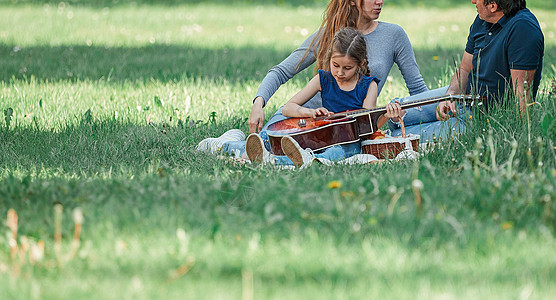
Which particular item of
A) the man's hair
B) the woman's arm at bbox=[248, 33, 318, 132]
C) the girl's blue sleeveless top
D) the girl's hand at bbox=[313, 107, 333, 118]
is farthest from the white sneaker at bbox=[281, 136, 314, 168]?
the man's hair

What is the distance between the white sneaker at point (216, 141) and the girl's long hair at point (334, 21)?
2.57 feet

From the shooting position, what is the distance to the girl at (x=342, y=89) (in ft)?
14.8

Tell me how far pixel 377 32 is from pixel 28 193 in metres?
3.02

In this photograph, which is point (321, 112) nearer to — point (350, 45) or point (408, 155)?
point (350, 45)

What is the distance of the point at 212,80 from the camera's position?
7.39 m

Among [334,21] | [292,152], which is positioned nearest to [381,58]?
[334,21]

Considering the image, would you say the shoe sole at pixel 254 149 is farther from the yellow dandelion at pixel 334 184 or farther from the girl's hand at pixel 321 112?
the yellow dandelion at pixel 334 184

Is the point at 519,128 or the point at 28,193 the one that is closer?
the point at 28,193

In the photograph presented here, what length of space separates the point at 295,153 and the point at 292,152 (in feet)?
0.07

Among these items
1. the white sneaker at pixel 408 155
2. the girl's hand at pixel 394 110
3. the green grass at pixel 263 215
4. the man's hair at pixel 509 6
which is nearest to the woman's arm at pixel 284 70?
the green grass at pixel 263 215

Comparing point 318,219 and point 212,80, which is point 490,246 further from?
point 212,80

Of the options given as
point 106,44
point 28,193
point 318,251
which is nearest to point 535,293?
point 318,251

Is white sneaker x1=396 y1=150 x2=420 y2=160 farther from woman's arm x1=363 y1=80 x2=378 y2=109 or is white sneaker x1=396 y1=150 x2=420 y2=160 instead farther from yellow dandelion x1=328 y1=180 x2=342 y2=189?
yellow dandelion x1=328 y1=180 x2=342 y2=189

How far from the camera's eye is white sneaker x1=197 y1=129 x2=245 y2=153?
4.73 meters
